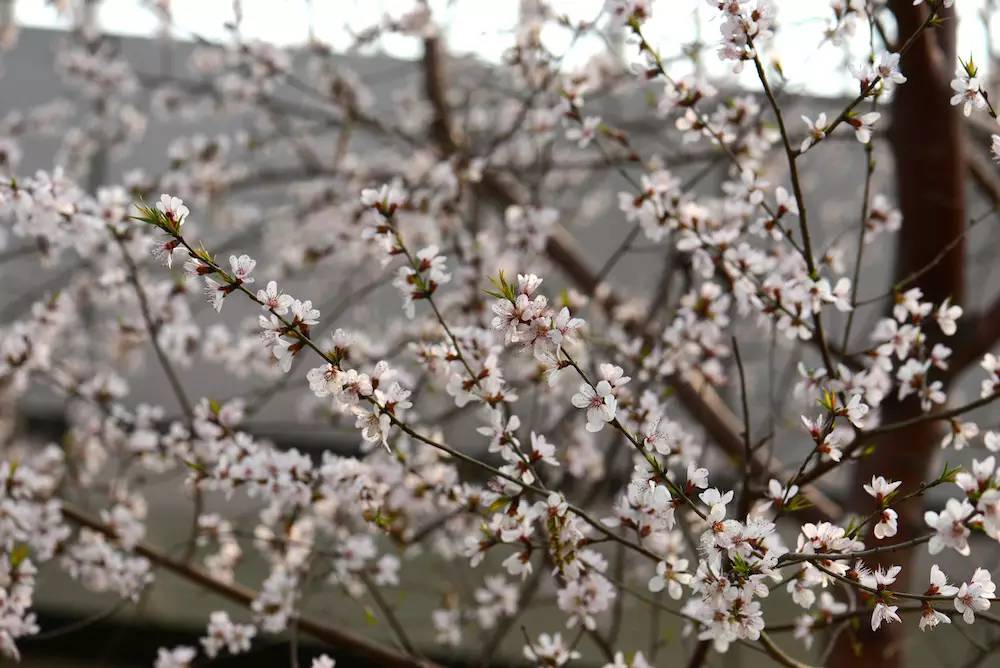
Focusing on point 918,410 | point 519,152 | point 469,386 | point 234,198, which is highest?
point 234,198

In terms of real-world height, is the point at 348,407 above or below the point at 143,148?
below

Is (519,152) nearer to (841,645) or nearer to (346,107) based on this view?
(346,107)

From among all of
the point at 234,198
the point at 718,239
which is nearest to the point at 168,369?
the point at 718,239

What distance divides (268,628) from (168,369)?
53cm

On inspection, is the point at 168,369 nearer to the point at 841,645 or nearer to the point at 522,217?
the point at 522,217

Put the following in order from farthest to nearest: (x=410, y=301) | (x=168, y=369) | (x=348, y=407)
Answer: (x=168, y=369), (x=410, y=301), (x=348, y=407)

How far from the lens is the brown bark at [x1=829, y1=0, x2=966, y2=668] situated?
7.06 ft

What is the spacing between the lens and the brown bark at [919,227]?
84.7 inches

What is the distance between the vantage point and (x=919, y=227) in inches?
90.4

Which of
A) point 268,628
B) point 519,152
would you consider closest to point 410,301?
point 268,628

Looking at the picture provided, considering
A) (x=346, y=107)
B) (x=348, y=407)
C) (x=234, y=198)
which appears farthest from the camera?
(x=234, y=198)

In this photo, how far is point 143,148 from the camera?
5660mm

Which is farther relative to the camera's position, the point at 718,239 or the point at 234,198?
the point at 234,198

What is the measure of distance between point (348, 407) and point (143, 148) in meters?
5.12
